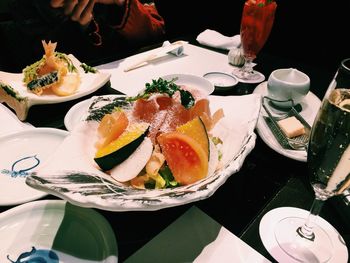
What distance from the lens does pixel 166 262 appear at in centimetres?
69

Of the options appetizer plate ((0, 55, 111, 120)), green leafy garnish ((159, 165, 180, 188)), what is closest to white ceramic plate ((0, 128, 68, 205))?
appetizer plate ((0, 55, 111, 120))

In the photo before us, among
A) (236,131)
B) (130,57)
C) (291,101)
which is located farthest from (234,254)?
(130,57)

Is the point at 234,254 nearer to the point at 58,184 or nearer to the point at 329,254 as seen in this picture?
the point at 329,254

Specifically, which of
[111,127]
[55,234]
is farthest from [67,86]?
[55,234]

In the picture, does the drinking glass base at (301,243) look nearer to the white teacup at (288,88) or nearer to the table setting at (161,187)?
the table setting at (161,187)

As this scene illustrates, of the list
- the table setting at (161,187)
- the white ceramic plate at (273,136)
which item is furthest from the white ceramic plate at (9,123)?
the white ceramic plate at (273,136)

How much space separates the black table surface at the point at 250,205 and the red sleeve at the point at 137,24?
6.27ft

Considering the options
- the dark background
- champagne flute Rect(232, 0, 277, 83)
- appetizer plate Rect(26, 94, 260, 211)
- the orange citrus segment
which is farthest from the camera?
the dark background

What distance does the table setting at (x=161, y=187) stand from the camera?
2.26 ft

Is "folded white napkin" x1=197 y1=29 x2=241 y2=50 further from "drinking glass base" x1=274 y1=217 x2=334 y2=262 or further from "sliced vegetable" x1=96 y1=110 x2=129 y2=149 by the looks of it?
"drinking glass base" x1=274 y1=217 x2=334 y2=262

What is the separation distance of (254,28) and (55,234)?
5.09 ft

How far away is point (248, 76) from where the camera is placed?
180 cm

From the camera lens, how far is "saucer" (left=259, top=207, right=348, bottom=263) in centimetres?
74

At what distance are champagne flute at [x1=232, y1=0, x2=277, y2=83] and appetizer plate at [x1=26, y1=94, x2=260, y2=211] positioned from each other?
2.73 feet
